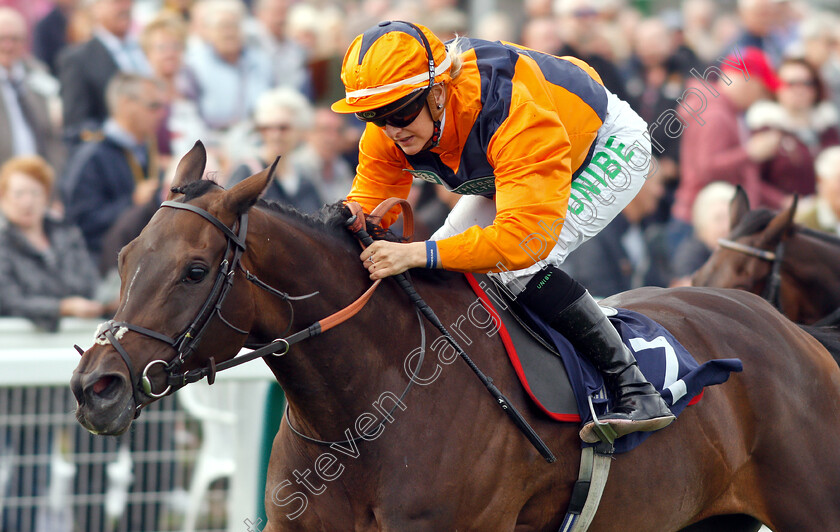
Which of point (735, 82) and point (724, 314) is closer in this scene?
point (724, 314)

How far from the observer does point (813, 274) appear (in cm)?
527

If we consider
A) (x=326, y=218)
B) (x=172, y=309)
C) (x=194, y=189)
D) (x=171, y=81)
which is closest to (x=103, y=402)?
(x=172, y=309)

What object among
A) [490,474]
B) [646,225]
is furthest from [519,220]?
[646,225]

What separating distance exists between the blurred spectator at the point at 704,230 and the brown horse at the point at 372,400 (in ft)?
9.81

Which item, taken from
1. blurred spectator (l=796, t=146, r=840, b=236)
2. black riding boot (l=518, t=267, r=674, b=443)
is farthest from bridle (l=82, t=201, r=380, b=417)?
blurred spectator (l=796, t=146, r=840, b=236)

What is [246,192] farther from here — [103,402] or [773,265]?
[773,265]

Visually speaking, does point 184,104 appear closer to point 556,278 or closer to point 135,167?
point 135,167

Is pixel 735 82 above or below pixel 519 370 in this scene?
below

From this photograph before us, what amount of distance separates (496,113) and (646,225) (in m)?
4.54

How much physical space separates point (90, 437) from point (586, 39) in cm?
514

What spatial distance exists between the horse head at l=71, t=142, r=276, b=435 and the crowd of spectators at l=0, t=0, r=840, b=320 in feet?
8.90

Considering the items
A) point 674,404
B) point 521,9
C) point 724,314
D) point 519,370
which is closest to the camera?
point 519,370

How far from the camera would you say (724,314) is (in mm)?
4078

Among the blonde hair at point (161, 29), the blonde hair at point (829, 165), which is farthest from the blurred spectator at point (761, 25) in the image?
the blonde hair at point (161, 29)
